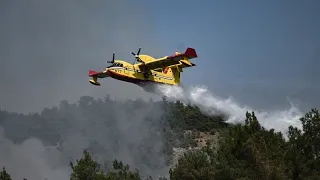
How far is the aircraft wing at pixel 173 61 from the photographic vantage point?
61.0 m

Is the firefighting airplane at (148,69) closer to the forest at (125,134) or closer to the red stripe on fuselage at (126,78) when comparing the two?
the red stripe on fuselage at (126,78)

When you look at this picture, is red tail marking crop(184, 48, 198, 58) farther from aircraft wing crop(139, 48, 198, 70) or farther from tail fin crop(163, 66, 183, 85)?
tail fin crop(163, 66, 183, 85)

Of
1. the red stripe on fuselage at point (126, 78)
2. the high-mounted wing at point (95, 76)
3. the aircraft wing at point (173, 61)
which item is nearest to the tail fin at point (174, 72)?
the red stripe on fuselage at point (126, 78)

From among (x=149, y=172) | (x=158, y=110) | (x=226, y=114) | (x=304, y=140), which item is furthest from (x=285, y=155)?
(x=149, y=172)

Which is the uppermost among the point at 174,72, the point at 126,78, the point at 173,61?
the point at 174,72

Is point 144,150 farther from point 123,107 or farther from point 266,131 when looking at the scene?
point 266,131

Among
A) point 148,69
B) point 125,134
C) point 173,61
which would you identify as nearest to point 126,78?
point 148,69

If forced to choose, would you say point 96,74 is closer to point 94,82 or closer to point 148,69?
point 94,82

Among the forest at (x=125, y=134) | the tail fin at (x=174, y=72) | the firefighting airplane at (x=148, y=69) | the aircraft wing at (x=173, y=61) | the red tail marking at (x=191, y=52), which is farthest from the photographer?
the forest at (x=125, y=134)

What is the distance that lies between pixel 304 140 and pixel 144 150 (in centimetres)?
8223

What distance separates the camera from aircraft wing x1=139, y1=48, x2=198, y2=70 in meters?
61.0

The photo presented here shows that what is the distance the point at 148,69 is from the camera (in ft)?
225

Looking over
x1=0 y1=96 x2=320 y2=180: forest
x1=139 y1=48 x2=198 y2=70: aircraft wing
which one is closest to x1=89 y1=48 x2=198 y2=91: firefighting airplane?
x1=139 y1=48 x2=198 y2=70: aircraft wing

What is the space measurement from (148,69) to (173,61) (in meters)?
4.90
